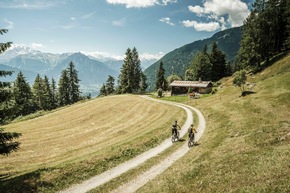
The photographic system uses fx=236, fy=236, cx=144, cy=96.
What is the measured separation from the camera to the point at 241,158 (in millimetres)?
17172

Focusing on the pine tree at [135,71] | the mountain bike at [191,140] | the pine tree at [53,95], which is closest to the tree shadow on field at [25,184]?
the mountain bike at [191,140]

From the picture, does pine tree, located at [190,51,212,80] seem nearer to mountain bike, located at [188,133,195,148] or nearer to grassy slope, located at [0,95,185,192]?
grassy slope, located at [0,95,185,192]

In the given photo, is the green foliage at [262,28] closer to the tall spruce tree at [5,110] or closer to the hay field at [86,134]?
the hay field at [86,134]

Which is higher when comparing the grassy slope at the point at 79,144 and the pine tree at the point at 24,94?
the pine tree at the point at 24,94

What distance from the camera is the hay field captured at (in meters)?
25.5

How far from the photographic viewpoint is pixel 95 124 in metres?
43.2

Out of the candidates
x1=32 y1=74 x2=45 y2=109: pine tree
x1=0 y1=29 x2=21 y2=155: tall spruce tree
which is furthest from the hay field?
x1=32 y1=74 x2=45 y2=109: pine tree

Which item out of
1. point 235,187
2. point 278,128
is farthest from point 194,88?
point 235,187

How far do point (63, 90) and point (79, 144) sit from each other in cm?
7042

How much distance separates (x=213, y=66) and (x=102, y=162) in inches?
3644

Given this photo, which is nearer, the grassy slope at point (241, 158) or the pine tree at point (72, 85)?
the grassy slope at point (241, 158)

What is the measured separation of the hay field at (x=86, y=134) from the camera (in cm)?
2553

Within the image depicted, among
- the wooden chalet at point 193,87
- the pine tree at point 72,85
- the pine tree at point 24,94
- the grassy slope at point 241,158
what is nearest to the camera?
the grassy slope at point 241,158

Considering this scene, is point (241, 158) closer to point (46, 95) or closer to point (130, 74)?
point (130, 74)
